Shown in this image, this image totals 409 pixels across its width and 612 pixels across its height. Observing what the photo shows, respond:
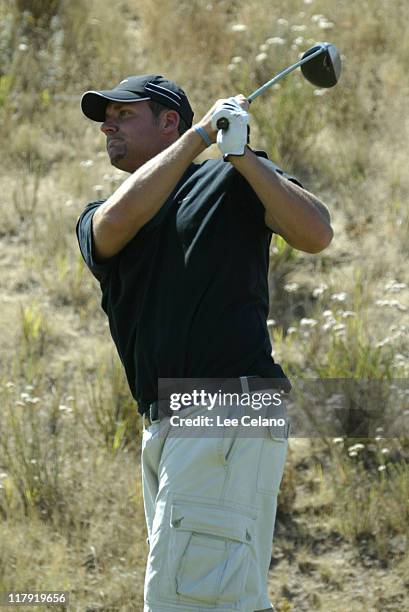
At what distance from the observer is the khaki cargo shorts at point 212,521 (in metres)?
3.45

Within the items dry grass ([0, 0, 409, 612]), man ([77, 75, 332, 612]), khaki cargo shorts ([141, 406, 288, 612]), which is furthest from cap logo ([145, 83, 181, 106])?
dry grass ([0, 0, 409, 612])

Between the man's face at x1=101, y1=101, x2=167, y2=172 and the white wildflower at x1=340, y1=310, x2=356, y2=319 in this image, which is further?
the white wildflower at x1=340, y1=310, x2=356, y2=319

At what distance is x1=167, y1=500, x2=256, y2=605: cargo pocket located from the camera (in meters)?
3.44

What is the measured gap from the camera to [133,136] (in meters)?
3.94

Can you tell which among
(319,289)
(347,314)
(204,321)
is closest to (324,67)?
(204,321)

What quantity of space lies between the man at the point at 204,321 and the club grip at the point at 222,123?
0.05 feet

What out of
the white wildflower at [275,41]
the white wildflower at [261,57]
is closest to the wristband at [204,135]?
the white wildflower at [261,57]

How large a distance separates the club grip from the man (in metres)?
0.02

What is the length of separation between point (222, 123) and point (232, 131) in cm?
4

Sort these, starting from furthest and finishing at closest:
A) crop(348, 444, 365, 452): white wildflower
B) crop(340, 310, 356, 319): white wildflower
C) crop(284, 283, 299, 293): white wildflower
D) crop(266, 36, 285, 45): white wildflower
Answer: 1. crop(266, 36, 285, 45): white wildflower
2. crop(284, 283, 299, 293): white wildflower
3. crop(340, 310, 356, 319): white wildflower
4. crop(348, 444, 365, 452): white wildflower

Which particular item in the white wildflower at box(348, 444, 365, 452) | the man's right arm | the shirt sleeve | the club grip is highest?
the club grip

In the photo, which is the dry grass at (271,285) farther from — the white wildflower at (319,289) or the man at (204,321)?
the man at (204,321)

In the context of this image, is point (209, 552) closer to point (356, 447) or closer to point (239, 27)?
point (356, 447)

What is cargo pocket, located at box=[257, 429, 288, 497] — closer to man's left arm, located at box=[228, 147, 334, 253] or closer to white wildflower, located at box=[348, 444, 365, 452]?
man's left arm, located at box=[228, 147, 334, 253]
